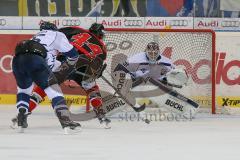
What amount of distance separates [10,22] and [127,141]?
4.14 metres

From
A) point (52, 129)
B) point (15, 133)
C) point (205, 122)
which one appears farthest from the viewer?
point (205, 122)

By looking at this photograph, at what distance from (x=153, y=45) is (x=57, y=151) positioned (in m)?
2.82

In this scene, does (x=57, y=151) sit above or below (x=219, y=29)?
below

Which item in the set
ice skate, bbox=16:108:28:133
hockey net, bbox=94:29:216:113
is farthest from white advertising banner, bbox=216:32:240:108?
ice skate, bbox=16:108:28:133

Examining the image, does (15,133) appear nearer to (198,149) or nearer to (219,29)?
(198,149)

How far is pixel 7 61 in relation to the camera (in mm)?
8898

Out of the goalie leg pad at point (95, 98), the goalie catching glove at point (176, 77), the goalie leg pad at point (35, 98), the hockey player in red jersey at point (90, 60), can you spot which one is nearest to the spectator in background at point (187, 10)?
the goalie catching glove at point (176, 77)

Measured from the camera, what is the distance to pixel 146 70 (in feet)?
25.3

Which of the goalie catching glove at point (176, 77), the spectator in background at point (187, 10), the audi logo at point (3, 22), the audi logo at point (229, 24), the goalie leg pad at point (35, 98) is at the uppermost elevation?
the spectator in background at point (187, 10)

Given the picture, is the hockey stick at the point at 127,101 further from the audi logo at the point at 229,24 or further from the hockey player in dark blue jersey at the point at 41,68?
the audi logo at the point at 229,24

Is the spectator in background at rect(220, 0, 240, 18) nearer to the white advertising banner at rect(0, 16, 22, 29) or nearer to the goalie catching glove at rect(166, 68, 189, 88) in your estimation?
the goalie catching glove at rect(166, 68, 189, 88)

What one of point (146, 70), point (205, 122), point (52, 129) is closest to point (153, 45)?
point (146, 70)

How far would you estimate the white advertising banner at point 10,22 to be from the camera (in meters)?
9.34

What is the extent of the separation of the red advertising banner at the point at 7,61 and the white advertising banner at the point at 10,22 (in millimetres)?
383
